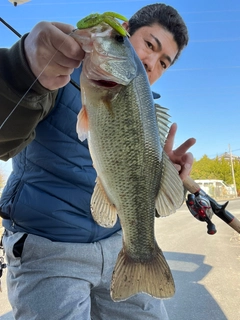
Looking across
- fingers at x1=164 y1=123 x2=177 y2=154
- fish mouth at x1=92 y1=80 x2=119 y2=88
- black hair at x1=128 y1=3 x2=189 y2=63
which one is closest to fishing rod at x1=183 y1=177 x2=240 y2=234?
fingers at x1=164 y1=123 x2=177 y2=154

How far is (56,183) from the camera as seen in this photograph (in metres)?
1.54

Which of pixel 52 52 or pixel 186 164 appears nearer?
pixel 52 52

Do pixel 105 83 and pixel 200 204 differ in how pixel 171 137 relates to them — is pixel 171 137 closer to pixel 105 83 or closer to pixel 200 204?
pixel 105 83

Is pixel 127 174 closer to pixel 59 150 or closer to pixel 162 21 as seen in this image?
pixel 59 150

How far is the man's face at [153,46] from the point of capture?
6.86 ft

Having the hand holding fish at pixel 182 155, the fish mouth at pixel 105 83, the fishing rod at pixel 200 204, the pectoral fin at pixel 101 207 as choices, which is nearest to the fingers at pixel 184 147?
the hand holding fish at pixel 182 155

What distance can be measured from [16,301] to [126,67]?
3.73 ft

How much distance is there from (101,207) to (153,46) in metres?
1.30

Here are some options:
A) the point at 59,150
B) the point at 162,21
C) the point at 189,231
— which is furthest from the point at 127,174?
the point at 189,231

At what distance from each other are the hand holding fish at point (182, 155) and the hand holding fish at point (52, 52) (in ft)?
2.34

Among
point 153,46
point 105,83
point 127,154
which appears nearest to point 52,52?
point 105,83

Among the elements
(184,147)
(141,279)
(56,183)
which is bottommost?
(141,279)

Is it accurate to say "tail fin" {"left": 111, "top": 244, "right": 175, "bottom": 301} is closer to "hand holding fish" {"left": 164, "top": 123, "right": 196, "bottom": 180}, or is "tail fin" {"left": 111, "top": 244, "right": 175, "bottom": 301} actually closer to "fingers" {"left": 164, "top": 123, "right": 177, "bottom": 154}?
"hand holding fish" {"left": 164, "top": 123, "right": 196, "bottom": 180}

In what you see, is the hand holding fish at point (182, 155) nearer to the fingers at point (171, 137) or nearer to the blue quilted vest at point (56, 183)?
the fingers at point (171, 137)
